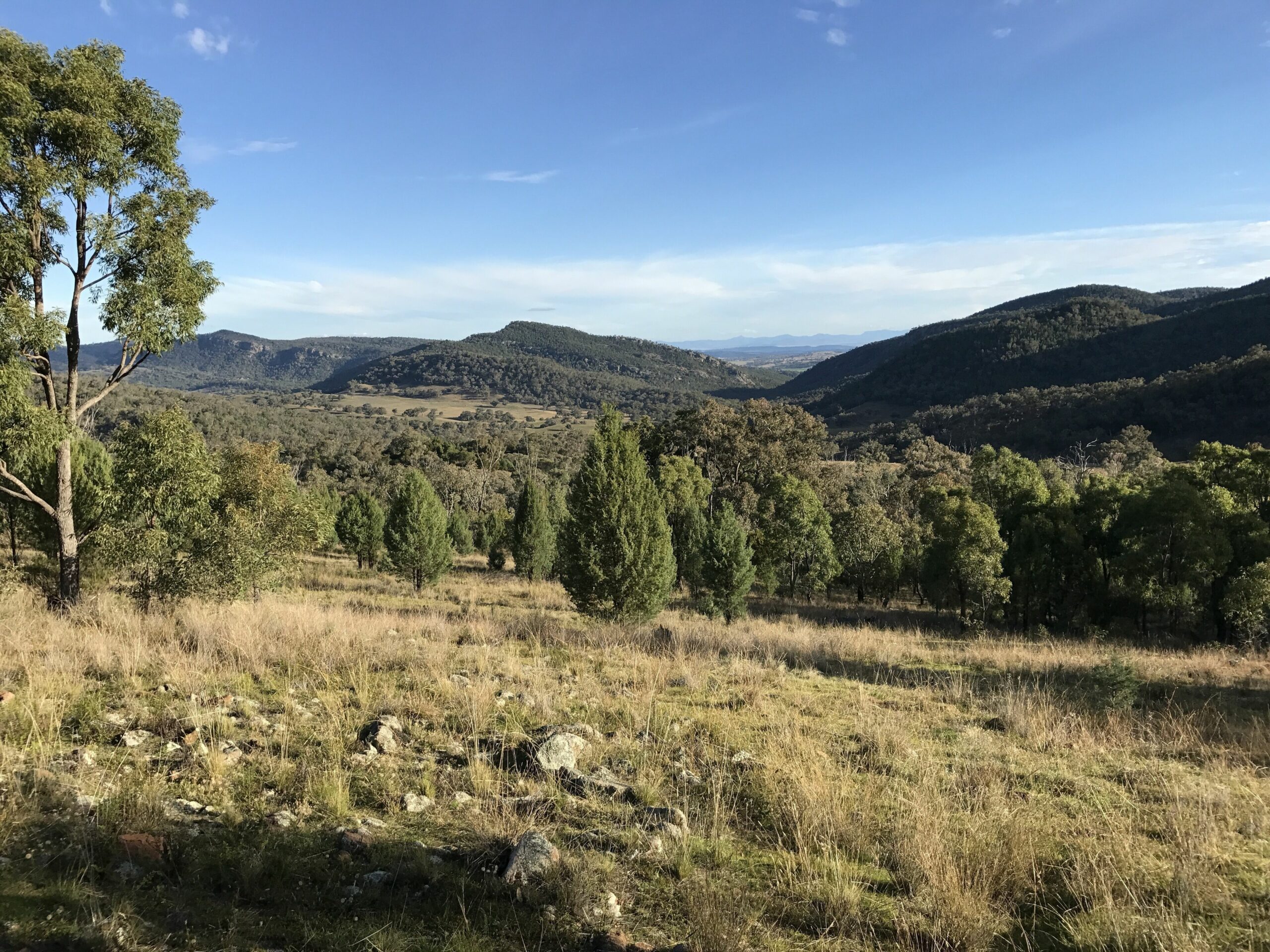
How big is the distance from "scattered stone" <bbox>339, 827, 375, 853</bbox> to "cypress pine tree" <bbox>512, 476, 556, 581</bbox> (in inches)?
1170

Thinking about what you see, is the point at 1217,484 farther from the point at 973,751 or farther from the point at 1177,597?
the point at 973,751

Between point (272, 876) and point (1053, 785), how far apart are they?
4788mm

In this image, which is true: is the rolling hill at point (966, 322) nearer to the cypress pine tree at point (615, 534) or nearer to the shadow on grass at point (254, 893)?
the cypress pine tree at point (615, 534)

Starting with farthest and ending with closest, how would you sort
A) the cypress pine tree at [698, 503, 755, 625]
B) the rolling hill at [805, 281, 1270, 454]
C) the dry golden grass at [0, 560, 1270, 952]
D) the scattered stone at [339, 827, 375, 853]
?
the rolling hill at [805, 281, 1270, 454] → the cypress pine tree at [698, 503, 755, 625] → the scattered stone at [339, 827, 375, 853] → the dry golden grass at [0, 560, 1270, 952]

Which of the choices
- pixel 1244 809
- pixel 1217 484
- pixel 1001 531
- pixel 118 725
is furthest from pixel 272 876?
Result: pixel 1001 531

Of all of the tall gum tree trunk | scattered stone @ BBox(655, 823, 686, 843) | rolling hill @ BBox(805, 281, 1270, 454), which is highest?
rolling hill @ BBox(805, 281, 1270, 454)

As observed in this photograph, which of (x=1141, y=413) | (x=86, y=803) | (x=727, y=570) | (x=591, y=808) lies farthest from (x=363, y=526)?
(x=1141, y=413)

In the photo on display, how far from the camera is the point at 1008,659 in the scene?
1216 cm

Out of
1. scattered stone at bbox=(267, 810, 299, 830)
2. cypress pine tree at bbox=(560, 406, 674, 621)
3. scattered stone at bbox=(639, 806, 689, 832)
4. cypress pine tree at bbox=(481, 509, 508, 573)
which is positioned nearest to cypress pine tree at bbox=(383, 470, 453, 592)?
cypress pine tree at bbox=(481, 509, 508, 573)

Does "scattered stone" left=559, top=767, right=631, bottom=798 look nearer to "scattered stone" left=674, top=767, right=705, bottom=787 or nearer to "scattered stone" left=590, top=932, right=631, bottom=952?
"scattered stone" left=674, top=767, right=705, bottom=787

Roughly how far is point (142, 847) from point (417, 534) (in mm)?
24884

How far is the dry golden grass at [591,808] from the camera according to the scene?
2549 mm

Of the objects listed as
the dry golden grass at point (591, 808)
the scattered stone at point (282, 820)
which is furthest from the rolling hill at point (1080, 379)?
the scattered stone at point (282, 820)

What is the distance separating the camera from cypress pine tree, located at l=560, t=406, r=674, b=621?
1313 cm
